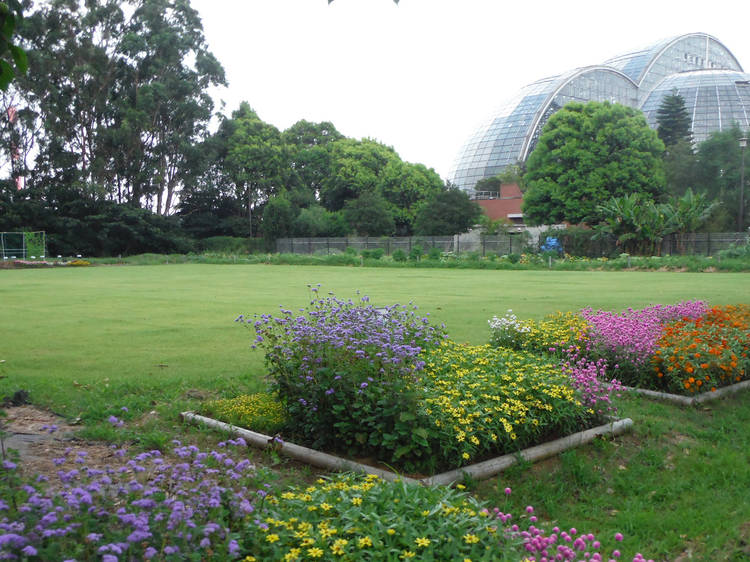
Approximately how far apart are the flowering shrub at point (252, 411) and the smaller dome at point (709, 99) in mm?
86804

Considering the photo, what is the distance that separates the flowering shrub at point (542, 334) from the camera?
279 inches

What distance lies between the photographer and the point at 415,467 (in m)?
4.06

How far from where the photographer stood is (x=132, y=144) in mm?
47438

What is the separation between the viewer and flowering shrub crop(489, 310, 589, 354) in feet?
23.2

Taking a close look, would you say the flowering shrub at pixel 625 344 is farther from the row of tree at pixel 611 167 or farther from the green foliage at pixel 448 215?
the green foliage at pixel 448 215

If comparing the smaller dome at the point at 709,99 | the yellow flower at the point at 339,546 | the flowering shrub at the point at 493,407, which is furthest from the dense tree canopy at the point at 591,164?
the yellow flower at the point at 339,546

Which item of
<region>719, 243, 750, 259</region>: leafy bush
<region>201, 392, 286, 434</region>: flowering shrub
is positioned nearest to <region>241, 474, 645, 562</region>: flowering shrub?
<region>201, 392, 286, 434</region>: flowering shrub

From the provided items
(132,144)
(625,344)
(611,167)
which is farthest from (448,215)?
(625,344)

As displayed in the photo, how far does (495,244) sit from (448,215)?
5294 millimetres

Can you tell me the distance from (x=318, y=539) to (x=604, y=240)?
3908 cm

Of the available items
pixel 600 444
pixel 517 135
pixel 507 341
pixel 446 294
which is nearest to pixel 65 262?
pixel 446 294

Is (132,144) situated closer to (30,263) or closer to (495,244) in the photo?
(30,263)

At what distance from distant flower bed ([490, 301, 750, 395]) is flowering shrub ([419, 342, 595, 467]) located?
47 centimetres

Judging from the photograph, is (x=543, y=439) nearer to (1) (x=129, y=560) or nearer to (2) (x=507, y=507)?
(2) (x=507, y=507)
